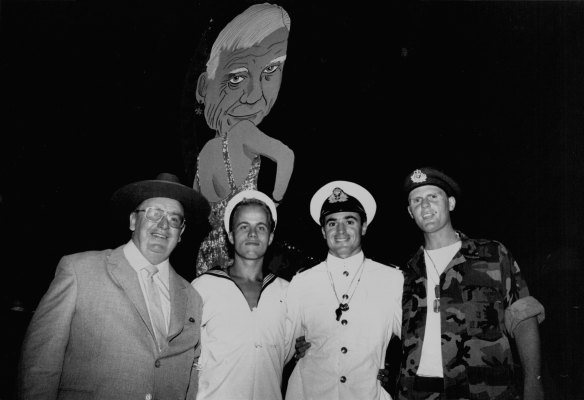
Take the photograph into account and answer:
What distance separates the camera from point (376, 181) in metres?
4.25

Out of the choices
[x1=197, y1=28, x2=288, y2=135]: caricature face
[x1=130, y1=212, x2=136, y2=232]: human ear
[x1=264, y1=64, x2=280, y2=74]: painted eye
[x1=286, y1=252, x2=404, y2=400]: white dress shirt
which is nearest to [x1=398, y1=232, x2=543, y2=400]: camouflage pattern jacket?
[x1=286, y1=252, x2=404, y2=400]: white dress shirt

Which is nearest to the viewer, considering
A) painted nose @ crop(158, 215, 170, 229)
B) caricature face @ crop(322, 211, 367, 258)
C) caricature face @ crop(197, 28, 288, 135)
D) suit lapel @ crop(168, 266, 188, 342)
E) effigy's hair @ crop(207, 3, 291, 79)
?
suit lapel @ crop(168, 266, 188, 342)

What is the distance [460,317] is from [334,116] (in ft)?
8.64

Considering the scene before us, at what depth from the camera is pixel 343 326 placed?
297cm

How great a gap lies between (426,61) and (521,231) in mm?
2089

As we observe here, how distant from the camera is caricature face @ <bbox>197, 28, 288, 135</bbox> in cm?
479

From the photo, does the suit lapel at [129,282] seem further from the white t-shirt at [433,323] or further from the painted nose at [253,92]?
the painted nose at [253,92]

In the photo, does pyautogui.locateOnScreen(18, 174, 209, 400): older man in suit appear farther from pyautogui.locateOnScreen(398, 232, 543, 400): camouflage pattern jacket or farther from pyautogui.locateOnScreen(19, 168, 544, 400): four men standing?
pyautogui.locateOnScreen(398, 232, 543, 400): camouflage pattern jacket

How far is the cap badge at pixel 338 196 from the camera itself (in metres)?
3.30

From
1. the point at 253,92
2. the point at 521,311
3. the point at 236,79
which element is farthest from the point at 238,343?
the point at 236,79

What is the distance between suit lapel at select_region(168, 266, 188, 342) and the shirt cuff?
222 centimetres

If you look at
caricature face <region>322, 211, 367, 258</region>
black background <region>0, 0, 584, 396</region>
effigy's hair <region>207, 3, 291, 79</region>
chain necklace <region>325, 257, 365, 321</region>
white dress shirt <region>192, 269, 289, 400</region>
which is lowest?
white dress shirt <region>192, 269, 289, 400</region>

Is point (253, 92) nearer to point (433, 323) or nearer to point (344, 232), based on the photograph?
point (344, 232)

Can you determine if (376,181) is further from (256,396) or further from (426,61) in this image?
(256,396)
